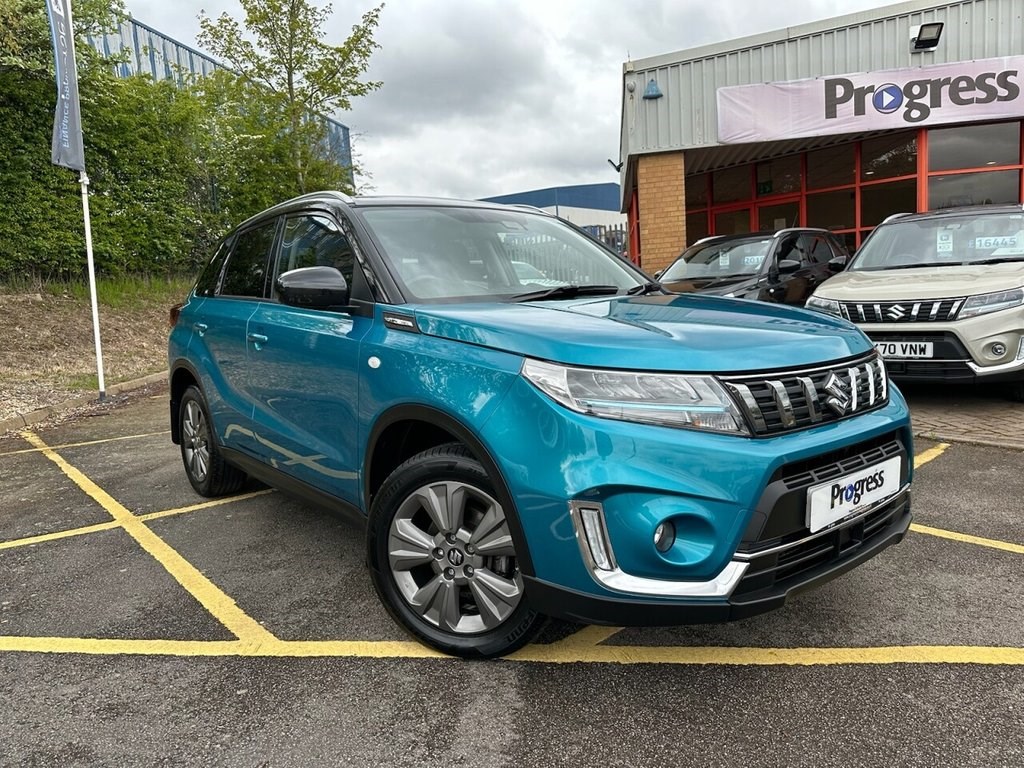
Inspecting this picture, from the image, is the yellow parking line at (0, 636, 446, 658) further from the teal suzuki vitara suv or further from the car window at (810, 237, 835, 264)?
the car window at (810, 237, 835, 264)

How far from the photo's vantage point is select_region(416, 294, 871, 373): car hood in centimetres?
208

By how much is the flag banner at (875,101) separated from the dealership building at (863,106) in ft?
0.05

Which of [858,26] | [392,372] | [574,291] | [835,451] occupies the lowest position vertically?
[835,451]

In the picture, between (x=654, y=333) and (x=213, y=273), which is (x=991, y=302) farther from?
(x=213, y=273)

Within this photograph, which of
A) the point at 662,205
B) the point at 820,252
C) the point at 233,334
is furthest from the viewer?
the point at 662,205

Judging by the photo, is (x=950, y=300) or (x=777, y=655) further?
(x=950, y=300)

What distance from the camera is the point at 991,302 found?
5445 mm

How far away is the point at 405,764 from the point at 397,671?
1.58 feet

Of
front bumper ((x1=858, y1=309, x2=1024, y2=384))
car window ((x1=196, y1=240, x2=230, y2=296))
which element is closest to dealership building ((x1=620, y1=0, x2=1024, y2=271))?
front bumper ((x1=858, y1=309, x2=1024, y2=384))

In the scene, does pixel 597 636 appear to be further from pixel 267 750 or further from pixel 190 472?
pixel 190 472

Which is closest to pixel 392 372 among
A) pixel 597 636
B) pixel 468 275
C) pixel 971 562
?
pixel 468 275

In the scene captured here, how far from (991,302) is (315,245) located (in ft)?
16.3

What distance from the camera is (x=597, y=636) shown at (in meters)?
2.68

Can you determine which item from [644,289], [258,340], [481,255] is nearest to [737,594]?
[644,289]
